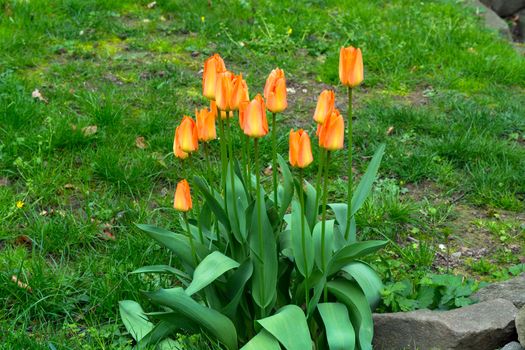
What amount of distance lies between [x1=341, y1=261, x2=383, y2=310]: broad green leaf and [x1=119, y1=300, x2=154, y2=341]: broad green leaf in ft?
2.88

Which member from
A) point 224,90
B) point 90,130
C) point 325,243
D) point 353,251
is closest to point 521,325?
point 353,251

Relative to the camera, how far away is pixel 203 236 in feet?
10.8

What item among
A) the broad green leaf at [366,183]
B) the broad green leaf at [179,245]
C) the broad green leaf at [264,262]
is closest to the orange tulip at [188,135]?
the broad green leaf at [264,262]

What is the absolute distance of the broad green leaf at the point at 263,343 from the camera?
2.84 metres

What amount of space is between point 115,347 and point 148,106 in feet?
8.76

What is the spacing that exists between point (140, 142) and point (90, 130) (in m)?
0.34

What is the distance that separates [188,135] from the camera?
280 cm

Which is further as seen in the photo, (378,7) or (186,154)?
(378,7)

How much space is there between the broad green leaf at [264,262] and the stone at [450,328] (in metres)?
0.56

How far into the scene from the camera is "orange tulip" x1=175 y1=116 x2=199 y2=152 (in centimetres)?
279

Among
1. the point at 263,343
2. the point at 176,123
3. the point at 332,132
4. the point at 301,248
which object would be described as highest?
the point at 332,132

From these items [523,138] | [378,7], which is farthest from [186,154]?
[378,7]

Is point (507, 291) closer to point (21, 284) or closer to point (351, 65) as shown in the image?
point (351, 65)

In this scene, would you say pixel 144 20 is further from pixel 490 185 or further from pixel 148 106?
pixel 490 185
